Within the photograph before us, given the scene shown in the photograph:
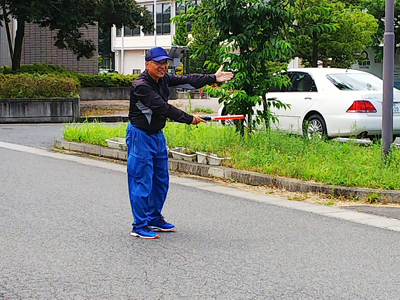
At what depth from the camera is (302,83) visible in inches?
A: 565

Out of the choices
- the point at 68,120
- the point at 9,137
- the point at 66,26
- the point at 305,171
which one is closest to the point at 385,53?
the point at 305,171

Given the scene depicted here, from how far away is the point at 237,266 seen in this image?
5.52m

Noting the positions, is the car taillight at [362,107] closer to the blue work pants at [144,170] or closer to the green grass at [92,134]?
the green grass at [92,134]

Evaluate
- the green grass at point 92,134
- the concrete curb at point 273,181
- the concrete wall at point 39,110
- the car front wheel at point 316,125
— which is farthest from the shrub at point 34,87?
the car front wheel at point 316,125

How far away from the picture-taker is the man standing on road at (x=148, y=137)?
21.0 feet

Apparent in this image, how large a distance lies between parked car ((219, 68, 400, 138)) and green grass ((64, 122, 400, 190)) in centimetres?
125

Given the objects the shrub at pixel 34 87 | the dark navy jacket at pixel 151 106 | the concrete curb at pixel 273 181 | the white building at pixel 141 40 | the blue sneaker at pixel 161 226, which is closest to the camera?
the dark navy jacket at pixel 151 106

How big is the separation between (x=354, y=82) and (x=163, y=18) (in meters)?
62.4

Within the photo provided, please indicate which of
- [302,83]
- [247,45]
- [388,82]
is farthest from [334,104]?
[388,82]

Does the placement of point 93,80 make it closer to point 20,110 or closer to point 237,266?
point 20,110

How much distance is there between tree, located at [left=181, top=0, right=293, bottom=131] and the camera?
37.7 ft

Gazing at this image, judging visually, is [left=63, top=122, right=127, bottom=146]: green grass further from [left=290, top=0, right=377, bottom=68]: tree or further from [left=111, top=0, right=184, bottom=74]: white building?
[left=111, top=0, right=184, bottom=74]: white building

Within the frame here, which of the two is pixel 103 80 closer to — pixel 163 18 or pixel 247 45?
pixel 247 45

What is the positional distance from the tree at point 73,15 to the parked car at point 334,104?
11.9 m
